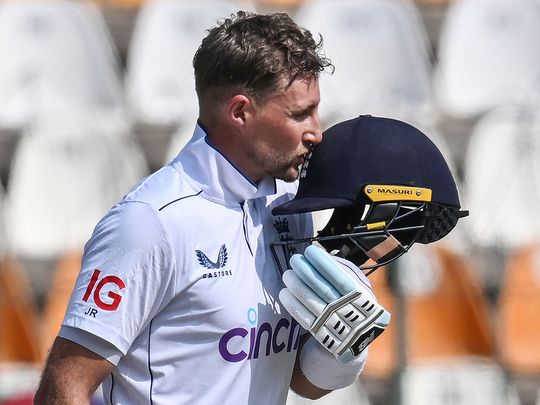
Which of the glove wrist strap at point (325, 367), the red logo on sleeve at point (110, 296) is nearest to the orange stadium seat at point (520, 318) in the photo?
the glove wrist strap at point (325, 367)

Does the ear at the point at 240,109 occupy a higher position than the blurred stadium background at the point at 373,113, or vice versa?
the ear at the point at 240,109

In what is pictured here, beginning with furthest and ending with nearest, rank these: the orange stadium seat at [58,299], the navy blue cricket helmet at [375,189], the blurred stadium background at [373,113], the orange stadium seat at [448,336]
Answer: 1. the orange stadium seat at [58,299]
2. the blurred stadium background at [373,113]
3. the orange stadium seat at [448,336]
4. the navy blue cricket helmet at [375,189]

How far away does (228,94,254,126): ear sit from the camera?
6.54 feet

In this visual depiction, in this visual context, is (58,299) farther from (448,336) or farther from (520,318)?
(520,318)

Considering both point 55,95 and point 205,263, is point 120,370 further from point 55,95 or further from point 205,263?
point 55,95

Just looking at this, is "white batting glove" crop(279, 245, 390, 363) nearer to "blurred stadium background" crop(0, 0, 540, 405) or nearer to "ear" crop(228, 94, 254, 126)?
"ear" crop(228, 94, 254, 126)

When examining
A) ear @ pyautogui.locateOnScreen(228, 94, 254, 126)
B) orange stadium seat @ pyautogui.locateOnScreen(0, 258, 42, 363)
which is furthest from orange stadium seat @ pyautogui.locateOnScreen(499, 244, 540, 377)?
ear @ pyautogui.locateOnScreen(228, 94, 254, 126)

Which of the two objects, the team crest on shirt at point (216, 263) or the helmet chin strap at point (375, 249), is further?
the helmet chin strap at point (375, 249)

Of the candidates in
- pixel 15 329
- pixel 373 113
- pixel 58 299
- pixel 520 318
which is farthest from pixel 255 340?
pixel 373 113

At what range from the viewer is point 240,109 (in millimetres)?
2010

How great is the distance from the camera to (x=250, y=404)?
204 centimetres

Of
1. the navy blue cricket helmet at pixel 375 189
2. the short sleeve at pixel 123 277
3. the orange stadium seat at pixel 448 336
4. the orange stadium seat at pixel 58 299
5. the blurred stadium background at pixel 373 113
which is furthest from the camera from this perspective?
the orange stadium seat at pixel 58 299

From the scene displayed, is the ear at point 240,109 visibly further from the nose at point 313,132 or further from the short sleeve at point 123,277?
the short sleeve at point 123,277

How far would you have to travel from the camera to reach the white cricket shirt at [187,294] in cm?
191
